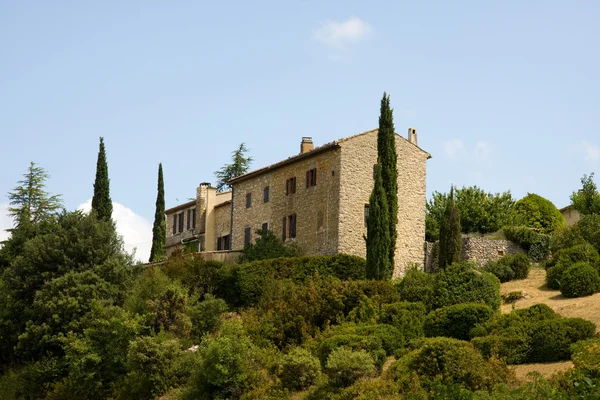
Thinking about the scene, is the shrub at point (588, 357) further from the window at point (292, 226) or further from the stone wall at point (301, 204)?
the window at point (292, 226)

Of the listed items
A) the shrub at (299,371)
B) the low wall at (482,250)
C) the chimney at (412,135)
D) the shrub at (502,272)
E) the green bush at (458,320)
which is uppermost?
the chimney at (412,135)

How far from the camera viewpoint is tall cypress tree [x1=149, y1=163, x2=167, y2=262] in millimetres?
68125

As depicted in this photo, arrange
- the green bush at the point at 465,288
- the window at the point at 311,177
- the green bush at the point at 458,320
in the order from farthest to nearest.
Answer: the window at the point at 311,177 < the green bush at the point at 465,288 < the green bush at the point at 458,320

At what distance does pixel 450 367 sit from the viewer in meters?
29.4

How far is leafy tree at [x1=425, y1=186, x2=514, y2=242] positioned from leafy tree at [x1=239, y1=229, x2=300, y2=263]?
1394 centimetres

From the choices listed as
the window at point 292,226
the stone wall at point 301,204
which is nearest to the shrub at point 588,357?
the stone wall at point 301,204

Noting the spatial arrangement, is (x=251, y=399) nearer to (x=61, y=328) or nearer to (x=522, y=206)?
(x=61, y=328)

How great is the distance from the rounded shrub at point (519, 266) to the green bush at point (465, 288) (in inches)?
255

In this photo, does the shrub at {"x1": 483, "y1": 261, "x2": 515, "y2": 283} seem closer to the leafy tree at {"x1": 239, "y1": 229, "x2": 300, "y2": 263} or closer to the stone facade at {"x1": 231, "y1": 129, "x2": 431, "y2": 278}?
the stone facade at {"x1": 231, "y1": 129, "x2": 431, "y2": 278}

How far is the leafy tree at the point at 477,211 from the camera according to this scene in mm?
66438

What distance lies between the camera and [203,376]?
117ft

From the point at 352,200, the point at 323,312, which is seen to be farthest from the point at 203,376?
the point at 352,200

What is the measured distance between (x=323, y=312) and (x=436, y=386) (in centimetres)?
1298

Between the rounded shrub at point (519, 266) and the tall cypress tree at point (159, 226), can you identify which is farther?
the tall cypress tree at point (159, 226)
